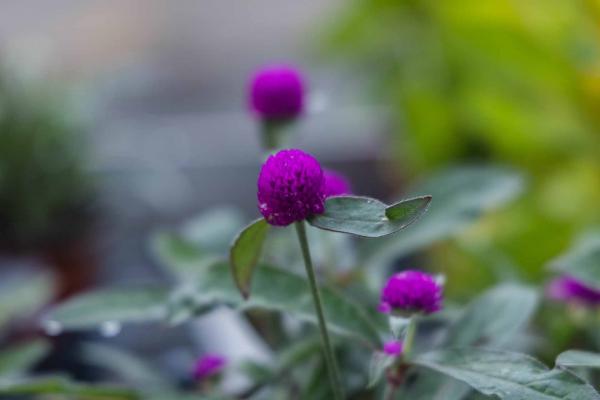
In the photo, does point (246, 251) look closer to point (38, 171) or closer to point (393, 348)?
point (393, 348)

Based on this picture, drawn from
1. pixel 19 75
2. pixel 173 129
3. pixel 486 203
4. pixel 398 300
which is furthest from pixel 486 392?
pixel 173 129

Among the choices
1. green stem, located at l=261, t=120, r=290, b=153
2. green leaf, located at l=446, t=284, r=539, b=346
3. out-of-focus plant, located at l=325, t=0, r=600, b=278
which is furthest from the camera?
out-of-focus plant, located at l=325, t=0, r=600, b=278

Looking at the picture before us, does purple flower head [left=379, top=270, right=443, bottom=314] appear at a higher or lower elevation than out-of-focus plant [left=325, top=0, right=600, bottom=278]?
lower

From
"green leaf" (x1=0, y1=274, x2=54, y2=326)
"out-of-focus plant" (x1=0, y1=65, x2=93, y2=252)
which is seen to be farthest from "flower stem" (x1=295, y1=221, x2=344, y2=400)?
"out-of-focus plant" (x1=0, y1=65, x2=93, y2=252)

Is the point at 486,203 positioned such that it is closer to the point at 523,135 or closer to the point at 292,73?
the point at 292,73

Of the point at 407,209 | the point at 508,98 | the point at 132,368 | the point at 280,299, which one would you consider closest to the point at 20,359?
the point at 132,368

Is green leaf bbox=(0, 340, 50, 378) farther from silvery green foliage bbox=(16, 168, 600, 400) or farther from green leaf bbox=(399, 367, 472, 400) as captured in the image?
green leaf bbox=(399, 367, 472, 400)

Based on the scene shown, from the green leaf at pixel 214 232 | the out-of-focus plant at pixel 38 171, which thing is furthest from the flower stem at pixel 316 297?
the out-of-focus plant at pixel 38 171
